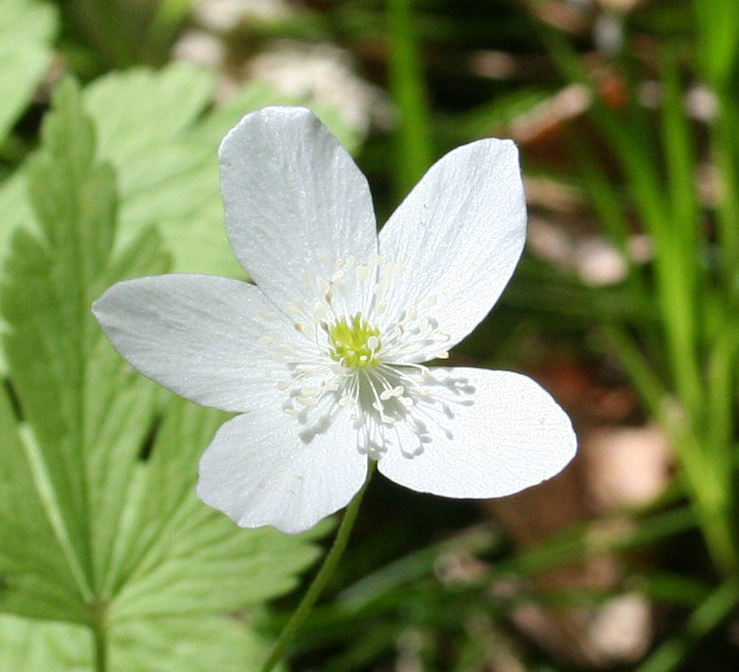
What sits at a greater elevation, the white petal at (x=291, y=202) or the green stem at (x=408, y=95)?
the green stem at (x=408, y=95)

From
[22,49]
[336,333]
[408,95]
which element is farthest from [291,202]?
[408,95]

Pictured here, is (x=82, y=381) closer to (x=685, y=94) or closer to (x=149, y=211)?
(x=149, y=211)

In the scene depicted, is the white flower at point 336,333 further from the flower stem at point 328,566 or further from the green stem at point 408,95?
the green stem at point 408,95

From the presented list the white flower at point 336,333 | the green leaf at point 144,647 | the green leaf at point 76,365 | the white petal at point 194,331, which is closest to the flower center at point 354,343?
the white flower at point 336,333

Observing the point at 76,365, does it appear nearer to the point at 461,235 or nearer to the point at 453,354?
the point at 461,235

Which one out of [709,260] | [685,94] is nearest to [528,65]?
[685,94]

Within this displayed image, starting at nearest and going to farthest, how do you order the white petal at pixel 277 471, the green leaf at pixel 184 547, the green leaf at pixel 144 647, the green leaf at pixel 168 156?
the white petal at pixel 277 471, the green leaf at pixel 184 547, the green leaf at pixel 144 647, the green leaf at pixel 168 156
